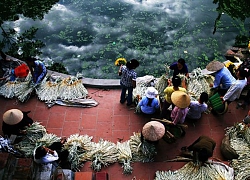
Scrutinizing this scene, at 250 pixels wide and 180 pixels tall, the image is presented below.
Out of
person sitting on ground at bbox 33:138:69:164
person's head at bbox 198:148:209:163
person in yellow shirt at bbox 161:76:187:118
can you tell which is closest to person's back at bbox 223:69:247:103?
person in yellow shirt at bbox 161:76:187:118

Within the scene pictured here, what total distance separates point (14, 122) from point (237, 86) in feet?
12.1

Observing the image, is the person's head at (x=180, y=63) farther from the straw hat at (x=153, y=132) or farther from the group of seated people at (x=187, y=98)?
the straw hat at (x=153, y=132)

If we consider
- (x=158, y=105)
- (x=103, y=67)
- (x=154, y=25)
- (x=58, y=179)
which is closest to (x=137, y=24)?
(x=154, y=25)

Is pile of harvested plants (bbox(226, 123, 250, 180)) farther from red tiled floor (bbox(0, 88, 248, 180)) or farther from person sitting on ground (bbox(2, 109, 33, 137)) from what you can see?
person sitting on ground (bbox(2, 109, 33, 137))

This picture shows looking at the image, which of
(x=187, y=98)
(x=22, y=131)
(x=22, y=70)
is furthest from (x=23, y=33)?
(x=187, y=98)

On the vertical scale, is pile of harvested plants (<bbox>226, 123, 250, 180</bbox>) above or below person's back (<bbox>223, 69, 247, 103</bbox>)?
below

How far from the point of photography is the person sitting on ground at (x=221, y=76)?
5.48m

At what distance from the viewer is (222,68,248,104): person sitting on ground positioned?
A: 5.13 meters

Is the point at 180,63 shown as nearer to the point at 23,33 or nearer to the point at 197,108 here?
the point at 197,108

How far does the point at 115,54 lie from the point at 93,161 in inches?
133

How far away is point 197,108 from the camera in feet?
17.4

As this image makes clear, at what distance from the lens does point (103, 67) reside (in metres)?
7.40

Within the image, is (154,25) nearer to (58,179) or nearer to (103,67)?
(103,67)

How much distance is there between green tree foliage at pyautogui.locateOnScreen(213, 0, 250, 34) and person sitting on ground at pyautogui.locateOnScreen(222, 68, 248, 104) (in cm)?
364
